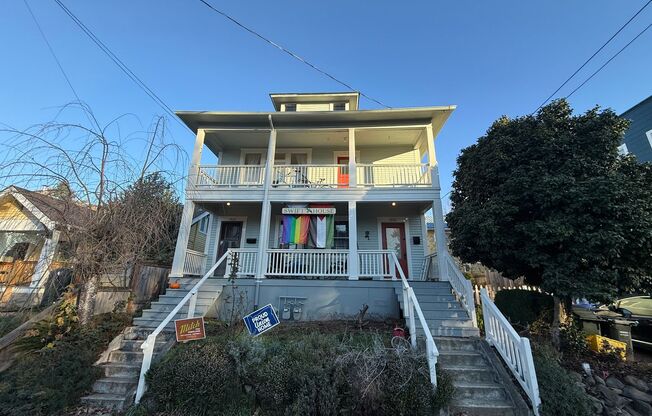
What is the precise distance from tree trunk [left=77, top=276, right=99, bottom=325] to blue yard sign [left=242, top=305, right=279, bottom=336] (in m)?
3.50

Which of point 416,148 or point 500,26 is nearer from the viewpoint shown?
point 500,26

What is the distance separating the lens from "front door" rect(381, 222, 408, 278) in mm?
10948

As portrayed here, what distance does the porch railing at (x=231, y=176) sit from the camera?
10102mm

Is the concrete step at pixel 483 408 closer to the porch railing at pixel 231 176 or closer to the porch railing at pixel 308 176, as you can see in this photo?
the porch railing at pixel 308 176

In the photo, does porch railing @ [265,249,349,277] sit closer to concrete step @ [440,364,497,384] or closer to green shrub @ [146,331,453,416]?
green shrub @ [146,331,453,416]

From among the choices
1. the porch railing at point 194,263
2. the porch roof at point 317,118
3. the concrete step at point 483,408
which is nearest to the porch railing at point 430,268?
the porch roof at point 317,118

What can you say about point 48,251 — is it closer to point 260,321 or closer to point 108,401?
point 108,401

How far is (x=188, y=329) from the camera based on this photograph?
5.35 m

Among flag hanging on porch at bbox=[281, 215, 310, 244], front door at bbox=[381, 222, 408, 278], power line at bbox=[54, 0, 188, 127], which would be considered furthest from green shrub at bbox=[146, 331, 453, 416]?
power line at bbox=[54, 0, 188, 127]

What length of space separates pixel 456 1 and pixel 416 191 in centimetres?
646

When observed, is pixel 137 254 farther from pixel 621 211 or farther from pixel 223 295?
pixel 621 211

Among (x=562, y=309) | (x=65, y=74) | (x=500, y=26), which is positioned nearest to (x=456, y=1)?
(x=500, y=26)

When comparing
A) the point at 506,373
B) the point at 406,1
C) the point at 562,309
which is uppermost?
the point at 406,1

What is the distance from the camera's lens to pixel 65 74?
6520mm
